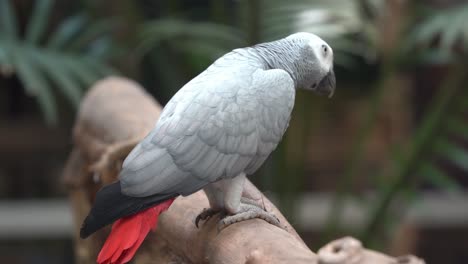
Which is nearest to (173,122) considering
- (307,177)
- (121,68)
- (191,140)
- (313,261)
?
(191,140)

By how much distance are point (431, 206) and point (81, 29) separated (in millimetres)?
1251

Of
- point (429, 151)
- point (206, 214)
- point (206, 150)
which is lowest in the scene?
point (429, 151)

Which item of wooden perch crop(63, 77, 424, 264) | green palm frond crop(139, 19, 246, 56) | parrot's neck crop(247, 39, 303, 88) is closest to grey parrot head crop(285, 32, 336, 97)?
parrot's neck crop(247, 39, 303, 88)

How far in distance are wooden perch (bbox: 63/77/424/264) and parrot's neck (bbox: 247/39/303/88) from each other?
6.8 inches

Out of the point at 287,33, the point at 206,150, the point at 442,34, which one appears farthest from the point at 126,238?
the point at 442,34

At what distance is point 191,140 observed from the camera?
2.77 ft

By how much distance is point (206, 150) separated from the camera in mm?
854

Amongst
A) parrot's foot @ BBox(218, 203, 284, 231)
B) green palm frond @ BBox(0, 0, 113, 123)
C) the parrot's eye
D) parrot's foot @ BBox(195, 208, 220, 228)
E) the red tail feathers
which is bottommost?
green palm frond @ BBox(0, 0, 113, 123)

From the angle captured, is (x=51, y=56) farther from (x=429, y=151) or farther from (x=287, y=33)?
(x=429, y=151)

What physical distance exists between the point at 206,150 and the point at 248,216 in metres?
0.09

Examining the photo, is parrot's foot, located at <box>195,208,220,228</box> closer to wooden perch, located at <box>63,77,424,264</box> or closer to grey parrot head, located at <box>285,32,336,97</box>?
wooden perch, located at <box>63,77,424,264</box>

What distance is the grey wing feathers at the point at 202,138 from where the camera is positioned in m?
0.83

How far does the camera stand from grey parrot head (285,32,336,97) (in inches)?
36.5

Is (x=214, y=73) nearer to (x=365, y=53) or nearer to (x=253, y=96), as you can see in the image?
(x=253, y=96)
